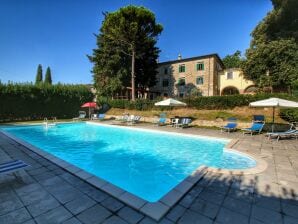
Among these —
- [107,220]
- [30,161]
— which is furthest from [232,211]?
[30,161]

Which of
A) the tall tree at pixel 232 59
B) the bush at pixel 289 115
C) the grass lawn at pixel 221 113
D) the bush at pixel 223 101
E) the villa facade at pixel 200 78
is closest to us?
the bush at pixel 289 115

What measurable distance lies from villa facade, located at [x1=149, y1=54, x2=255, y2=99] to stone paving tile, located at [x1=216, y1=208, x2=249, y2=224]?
26.0 metres

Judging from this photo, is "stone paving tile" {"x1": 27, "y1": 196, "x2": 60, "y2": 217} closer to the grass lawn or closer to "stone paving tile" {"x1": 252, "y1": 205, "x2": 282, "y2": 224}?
"stone paving tile" {"x1": 252, "y1": 205, "x2": 282, "y2": 224}

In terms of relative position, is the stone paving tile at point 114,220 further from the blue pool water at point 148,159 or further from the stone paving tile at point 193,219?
the blue pool water at point 148,159

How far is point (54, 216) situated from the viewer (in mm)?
2650

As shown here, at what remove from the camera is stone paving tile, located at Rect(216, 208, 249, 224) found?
8.43ft

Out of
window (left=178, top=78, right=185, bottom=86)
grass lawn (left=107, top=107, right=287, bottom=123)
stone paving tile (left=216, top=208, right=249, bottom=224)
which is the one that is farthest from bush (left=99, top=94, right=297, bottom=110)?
stone paving tile (left=216, top=208, right=249, bottom=224)

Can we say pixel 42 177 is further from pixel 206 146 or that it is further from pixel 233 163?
pixel 206 146

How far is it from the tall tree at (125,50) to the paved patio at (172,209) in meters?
20.1

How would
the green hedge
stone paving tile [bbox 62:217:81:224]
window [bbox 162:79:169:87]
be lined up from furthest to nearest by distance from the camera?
window [bbox 162:79:169:87]
the green hedge
stone paving tile [bbox 62:217:81:224]

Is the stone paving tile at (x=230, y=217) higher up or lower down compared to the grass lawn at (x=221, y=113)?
lower down

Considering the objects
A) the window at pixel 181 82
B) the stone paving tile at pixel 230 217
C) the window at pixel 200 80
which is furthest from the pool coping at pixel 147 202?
the window at pixel 181 82

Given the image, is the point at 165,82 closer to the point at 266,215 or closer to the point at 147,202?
the point at 147,202

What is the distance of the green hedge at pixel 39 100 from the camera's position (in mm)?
17453
